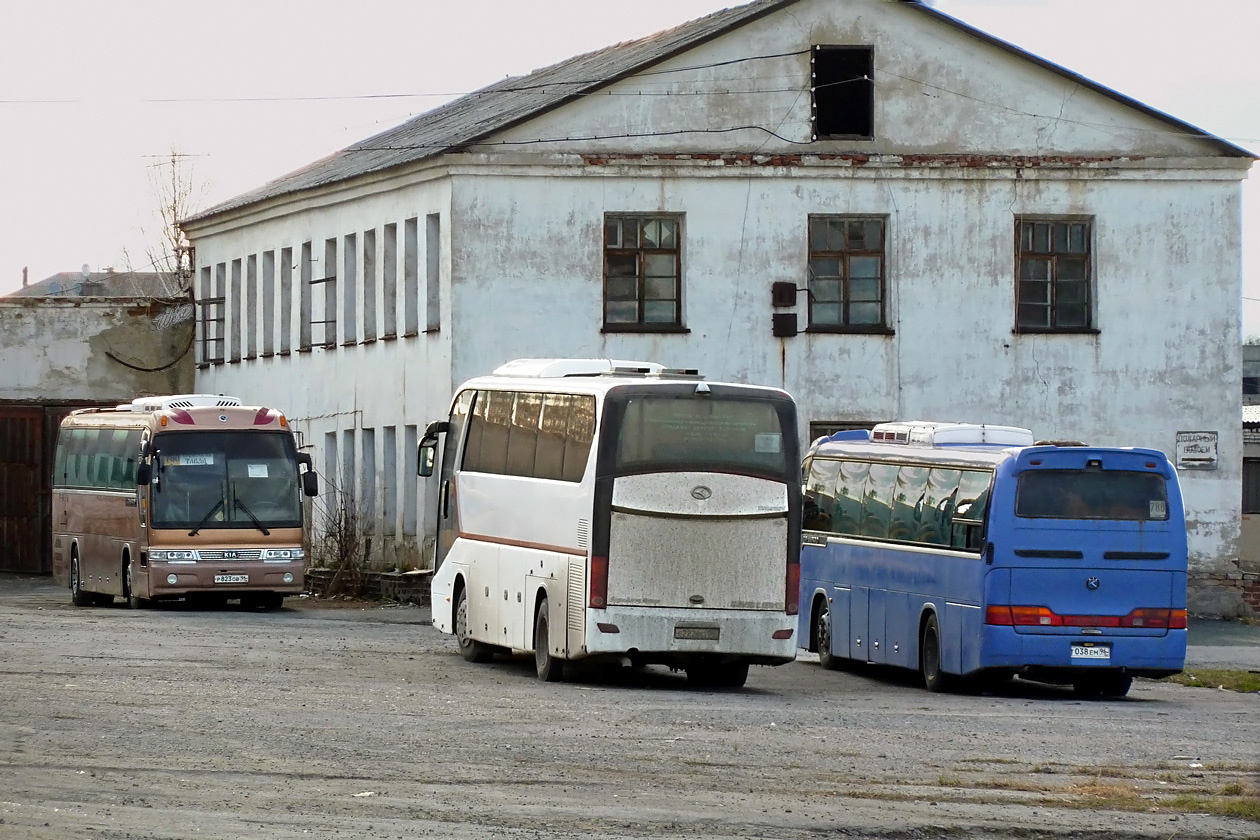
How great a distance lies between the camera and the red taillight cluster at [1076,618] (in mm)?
23891

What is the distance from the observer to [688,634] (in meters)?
23.2

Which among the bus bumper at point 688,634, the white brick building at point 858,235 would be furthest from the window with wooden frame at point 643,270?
the bus bumper at point 688,634

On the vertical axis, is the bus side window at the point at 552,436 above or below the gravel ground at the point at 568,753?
above

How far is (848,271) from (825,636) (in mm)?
13576

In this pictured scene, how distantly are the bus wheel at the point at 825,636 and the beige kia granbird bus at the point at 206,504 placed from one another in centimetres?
1104

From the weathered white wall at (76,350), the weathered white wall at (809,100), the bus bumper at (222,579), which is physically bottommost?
the bus bumper at (222,579)

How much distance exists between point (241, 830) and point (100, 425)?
29146mm

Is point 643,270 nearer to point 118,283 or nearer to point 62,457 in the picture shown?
point 62,457

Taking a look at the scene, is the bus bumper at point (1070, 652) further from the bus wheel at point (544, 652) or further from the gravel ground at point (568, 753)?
the bus wheel at point (544, 652)

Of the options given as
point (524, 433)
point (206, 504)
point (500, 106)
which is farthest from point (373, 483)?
point (524, 433)

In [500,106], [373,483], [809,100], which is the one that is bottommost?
[373,483]

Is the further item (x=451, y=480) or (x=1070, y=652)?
(x=451, y=480)

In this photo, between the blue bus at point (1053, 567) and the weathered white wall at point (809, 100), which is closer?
the blue bus at point (1053, 567)

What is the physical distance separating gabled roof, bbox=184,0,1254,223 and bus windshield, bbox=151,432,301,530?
5992 millimetres
